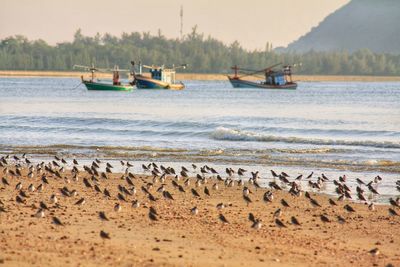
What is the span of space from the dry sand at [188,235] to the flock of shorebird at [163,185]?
13 cm

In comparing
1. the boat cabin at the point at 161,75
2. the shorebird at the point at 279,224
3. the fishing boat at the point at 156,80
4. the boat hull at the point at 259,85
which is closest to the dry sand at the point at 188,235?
the shorebird at the point at 279,224

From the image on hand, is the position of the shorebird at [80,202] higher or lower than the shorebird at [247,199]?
higher

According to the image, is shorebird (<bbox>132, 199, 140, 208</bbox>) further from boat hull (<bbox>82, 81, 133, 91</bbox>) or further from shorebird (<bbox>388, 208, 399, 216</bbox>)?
boat hull (<bbox>82, 81, 133, 91</bbox>)

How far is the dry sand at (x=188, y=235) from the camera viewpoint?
12.4m

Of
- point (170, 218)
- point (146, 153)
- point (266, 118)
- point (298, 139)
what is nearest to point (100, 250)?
point (170, 218)

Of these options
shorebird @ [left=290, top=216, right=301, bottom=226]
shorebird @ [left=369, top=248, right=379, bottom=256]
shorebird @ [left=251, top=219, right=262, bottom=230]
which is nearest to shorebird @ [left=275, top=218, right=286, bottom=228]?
shorebird @ [left=251, top=219, right=262, bottom=230]

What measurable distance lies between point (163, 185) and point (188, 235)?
20.7 ft

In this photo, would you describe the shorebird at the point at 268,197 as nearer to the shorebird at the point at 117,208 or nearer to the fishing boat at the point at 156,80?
the shorebird at the point at 117,208

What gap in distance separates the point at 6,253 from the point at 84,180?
8.19m

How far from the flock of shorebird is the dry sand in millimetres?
133

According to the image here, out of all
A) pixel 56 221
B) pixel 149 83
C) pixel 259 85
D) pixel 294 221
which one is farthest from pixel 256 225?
pixel 259 85

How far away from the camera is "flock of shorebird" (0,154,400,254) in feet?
53.5

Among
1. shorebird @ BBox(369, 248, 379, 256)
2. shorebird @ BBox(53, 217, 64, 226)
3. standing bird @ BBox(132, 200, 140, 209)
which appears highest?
shorebird @ BBox(53, 217, 64, 226)

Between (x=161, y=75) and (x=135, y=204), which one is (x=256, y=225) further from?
(x=161, y=75)
